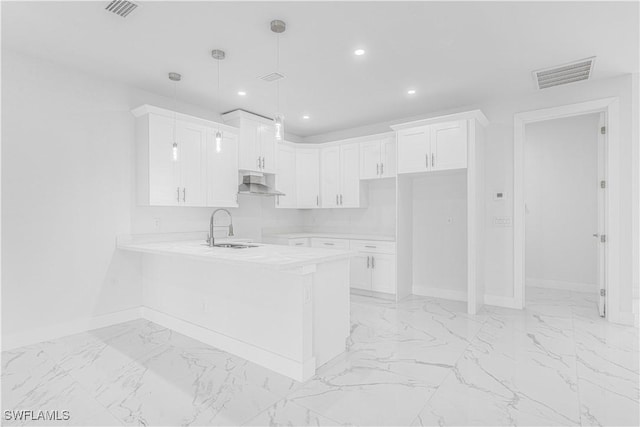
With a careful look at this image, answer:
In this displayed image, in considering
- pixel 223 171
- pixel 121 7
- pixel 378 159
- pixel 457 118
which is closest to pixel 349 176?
pixel 378 159

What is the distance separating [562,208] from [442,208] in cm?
217

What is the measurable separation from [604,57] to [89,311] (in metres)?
5.76

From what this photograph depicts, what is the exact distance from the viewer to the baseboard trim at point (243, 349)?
2.39 m

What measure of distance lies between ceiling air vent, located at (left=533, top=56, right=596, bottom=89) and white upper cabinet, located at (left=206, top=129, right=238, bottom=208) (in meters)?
3.65

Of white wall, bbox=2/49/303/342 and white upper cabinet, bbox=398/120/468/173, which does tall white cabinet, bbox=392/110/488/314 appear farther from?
white wall, bbox=2/49/303/342

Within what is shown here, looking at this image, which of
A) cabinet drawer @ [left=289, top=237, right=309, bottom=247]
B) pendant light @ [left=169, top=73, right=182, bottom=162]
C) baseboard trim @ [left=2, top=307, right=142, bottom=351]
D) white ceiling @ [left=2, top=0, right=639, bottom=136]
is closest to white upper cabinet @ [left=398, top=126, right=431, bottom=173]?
white ceiling @ [left=2, top=0, right=639, bottom=136]

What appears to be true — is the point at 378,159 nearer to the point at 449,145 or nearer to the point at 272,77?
the point at 449,145

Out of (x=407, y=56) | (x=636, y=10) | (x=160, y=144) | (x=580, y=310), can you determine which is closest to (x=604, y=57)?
(x=636, y=10)

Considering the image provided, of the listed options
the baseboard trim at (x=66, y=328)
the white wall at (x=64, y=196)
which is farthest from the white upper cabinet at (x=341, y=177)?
the baseboard trim at (x=66, y=328)

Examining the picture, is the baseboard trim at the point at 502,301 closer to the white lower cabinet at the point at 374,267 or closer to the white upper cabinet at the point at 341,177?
the white lower cabinet at the point at 374,267

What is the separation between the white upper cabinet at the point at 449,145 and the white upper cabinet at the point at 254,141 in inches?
92.2

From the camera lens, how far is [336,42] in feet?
9.31

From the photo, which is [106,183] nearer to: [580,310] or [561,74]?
[561,74]

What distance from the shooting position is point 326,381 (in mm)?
2355
